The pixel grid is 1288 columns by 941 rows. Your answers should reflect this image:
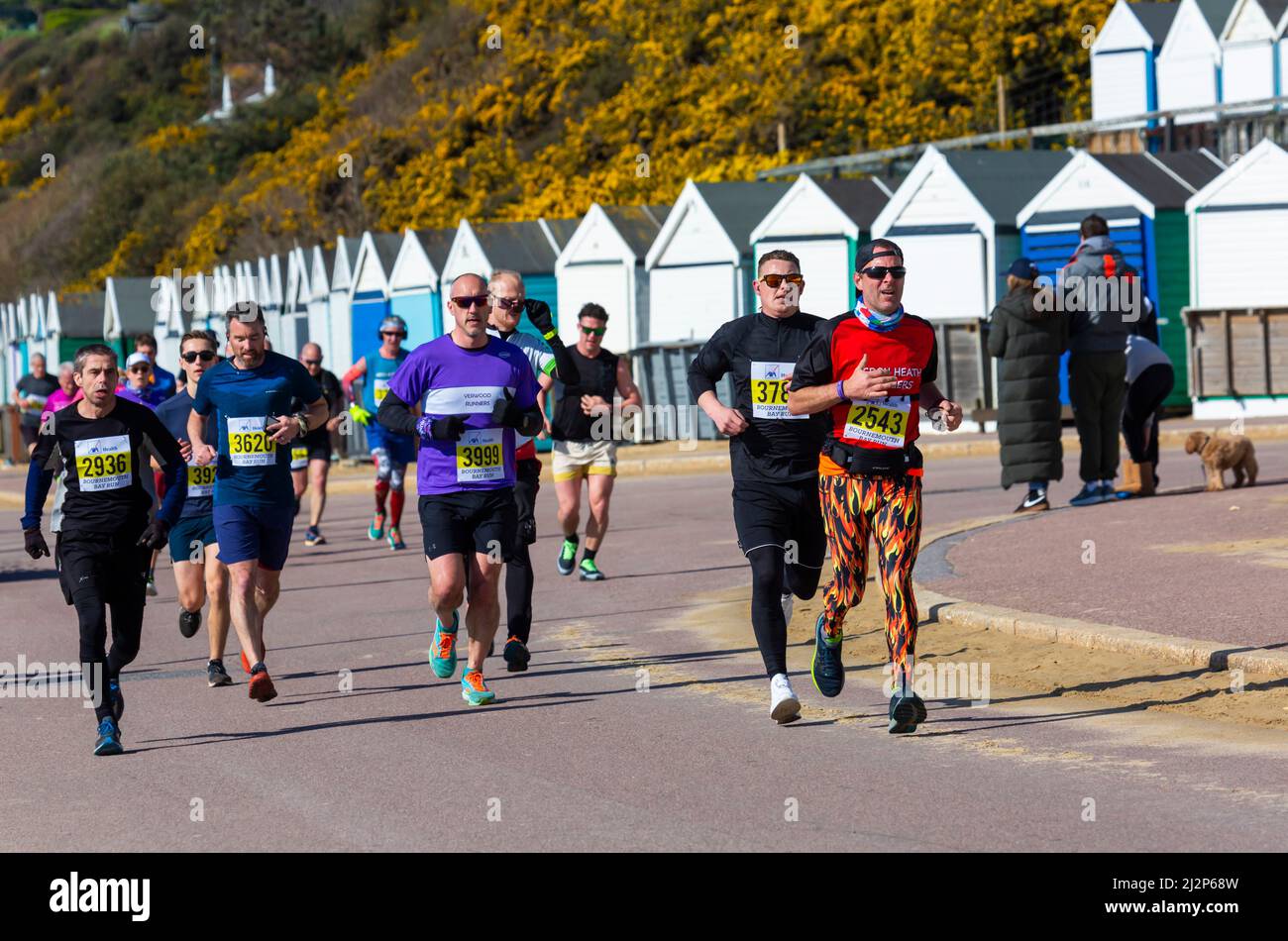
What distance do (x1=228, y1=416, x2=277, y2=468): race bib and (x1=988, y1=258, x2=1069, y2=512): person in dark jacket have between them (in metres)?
8.27

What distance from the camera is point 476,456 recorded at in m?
9.98

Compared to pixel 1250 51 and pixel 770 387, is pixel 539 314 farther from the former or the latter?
pixel 1250 51

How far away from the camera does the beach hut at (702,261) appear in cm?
3625

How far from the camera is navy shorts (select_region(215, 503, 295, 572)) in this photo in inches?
410

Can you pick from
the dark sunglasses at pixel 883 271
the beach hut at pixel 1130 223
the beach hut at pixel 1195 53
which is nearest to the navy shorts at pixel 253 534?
the dark sunglasses at pixel 883 271

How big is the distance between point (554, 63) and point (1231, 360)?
39.8m

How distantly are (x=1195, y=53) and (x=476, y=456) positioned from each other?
4258 cm

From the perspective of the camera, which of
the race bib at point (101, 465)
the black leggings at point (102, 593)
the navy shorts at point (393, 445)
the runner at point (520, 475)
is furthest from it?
the navy shorts at point (393, 445)

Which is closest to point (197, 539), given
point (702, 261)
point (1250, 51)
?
point (702, 261)

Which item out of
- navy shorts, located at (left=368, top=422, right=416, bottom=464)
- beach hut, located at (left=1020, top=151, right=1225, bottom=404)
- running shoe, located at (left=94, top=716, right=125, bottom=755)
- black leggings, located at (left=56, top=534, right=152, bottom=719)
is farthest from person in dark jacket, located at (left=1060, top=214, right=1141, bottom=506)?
beach hut, located at (left=1020, top=151, right=1225, bottom=404)

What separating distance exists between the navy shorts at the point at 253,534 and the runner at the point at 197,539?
566mm

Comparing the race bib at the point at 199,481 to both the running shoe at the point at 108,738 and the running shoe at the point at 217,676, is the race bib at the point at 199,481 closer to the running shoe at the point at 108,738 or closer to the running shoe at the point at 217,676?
the running shoe at the point at 217,676

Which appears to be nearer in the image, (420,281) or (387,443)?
(387,443)
